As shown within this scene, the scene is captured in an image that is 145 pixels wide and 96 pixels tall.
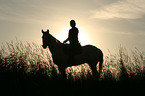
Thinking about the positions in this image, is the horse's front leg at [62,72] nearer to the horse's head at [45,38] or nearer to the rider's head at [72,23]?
the horse's head at [45,38]

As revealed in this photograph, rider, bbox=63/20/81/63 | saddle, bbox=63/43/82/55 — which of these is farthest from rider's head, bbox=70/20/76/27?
saddle, bbox=63/43/82/55

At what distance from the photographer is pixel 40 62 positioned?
757 centimetres

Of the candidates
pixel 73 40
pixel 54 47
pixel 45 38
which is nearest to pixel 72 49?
pixel 73 40

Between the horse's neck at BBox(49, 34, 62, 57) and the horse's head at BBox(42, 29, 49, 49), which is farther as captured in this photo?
the horse's neck at BBox(49, 34, 62, 57)

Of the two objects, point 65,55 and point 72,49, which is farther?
point 65,55

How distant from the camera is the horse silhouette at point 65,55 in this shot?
7.21 metres

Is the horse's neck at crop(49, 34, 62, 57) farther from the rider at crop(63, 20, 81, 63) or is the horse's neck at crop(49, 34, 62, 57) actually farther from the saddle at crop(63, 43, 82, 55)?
the rider at crop(63, 20, 81, 63)

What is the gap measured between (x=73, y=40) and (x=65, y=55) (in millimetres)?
700

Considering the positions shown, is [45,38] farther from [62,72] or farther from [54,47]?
[62,72]

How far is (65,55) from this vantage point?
7.37 m

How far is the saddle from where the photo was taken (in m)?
7.23

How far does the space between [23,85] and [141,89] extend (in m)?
3.98

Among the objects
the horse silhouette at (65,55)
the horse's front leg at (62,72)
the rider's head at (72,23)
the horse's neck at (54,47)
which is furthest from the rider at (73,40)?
the horse's front leg at (62,72)

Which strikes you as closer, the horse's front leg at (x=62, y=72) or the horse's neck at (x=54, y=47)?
the horse's front leg at (x=62, y=72)
